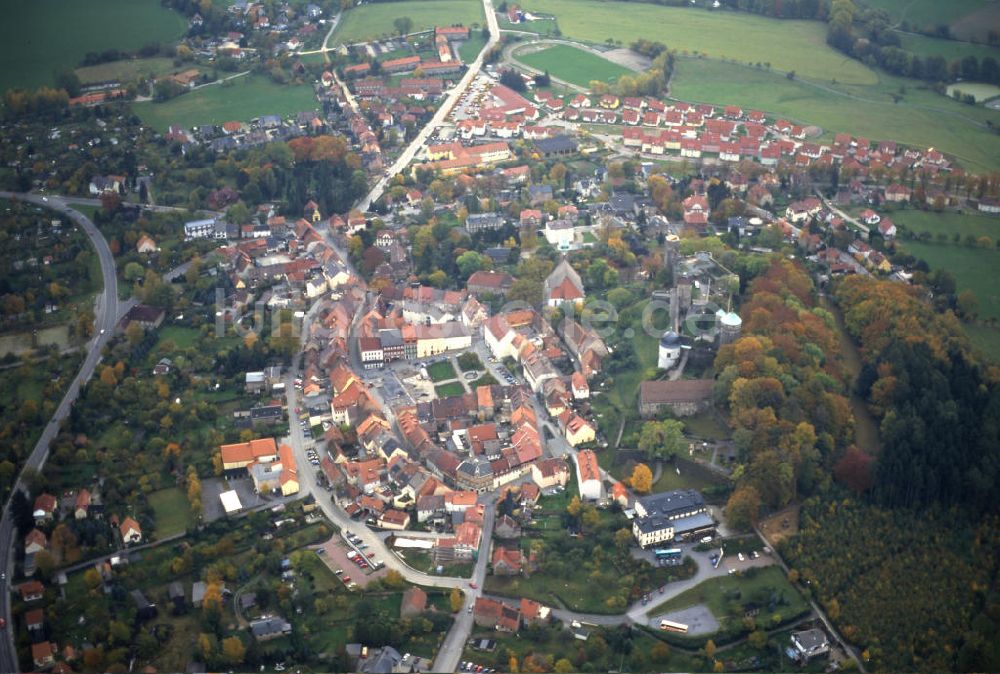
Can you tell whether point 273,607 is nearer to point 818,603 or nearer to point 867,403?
point 818,603

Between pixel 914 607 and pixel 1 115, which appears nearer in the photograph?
pixel 914 607

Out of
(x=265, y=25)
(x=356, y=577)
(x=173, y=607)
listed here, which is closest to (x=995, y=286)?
(x=356, y=577)

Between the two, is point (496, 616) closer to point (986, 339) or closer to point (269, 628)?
point (269, 628)

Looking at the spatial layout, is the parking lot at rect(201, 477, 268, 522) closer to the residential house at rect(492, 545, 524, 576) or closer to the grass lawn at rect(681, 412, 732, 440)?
the residential house at rect(492, 545, 524, 576)

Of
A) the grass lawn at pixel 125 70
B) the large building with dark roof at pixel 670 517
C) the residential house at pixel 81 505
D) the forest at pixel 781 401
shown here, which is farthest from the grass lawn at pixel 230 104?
the large building with dark roof at pixel 670 517

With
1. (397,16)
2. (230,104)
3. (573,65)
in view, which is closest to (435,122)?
(230,104)

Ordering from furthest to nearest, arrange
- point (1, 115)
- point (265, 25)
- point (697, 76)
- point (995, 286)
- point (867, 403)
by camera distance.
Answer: point (265, 25)
point (697, 76)
point (1, 115)
point (995, 286)
point (867, 403)

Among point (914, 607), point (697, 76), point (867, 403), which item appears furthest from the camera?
point (697, 76)
